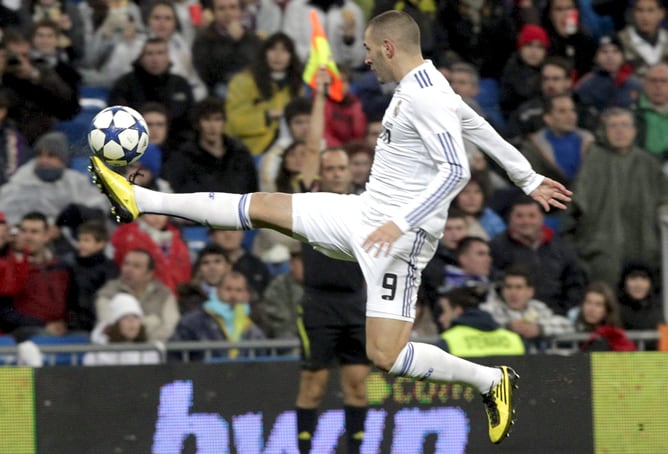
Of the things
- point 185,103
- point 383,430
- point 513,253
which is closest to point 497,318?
point 513,253

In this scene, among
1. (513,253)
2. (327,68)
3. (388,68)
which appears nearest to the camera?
(388,68)

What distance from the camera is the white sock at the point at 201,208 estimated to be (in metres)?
8.00

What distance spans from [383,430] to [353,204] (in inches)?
78.1

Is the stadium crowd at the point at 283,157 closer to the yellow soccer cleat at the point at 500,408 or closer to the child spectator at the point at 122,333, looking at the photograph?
the child spectator at the point at 122,333

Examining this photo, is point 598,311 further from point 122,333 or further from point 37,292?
point 37,292

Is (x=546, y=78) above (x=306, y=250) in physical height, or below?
above

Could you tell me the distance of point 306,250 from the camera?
9.73 m

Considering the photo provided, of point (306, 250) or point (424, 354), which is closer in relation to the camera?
point (424, 354)

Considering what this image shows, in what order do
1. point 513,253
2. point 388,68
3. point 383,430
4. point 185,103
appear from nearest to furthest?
point 388,68
point 383,430
point 513,253
point 185,103

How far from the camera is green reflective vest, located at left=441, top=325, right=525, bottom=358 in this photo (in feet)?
33.2

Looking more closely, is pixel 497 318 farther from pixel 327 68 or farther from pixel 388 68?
pixel 388 68

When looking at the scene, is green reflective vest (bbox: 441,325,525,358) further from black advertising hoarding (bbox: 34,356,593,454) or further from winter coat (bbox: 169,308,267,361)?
winter coat (bbox: 169,308,267,361)

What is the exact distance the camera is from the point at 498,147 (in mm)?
8141

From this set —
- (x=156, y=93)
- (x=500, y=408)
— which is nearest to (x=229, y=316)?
(x=156, y=93)
